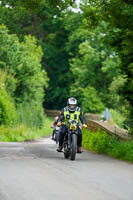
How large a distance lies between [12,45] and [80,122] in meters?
27.6

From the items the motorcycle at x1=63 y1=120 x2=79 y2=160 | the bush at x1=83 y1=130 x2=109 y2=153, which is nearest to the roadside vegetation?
the bush at x1=83 y1=130 x2=109 y2=153

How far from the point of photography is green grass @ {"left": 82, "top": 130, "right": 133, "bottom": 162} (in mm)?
14983

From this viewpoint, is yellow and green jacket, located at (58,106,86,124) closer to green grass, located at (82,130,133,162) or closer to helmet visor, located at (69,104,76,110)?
helmet visor, located at (69,104,76,110)

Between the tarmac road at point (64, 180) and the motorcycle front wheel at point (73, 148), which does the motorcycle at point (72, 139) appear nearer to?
the motorcycle front wheel at point (73, 148)

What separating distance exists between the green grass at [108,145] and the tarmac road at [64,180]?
1335 mm

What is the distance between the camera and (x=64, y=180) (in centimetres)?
983

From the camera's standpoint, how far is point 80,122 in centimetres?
1462

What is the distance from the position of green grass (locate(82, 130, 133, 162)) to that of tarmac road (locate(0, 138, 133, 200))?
133cm

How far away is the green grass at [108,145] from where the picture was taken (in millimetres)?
14983

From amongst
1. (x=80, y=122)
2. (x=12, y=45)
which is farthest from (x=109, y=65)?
(x=80, y=122)

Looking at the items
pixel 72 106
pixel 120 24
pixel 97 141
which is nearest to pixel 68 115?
pixel 72 106

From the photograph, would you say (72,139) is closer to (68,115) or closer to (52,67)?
(68,115)

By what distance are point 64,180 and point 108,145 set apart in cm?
→ 712

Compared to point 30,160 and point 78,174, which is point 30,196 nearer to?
point 78,174
